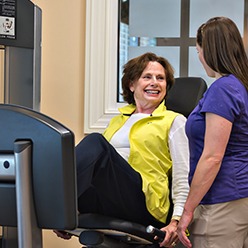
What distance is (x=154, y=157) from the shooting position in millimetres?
2359

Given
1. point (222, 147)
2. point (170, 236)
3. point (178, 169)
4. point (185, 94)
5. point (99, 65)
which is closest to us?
point (222, 147)

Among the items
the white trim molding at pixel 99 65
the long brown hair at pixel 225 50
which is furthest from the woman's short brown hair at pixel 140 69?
the long brown hair at pixel 225 50

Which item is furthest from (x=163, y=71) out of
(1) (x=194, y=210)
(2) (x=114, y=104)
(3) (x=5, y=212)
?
(3) (x=5, y=212)

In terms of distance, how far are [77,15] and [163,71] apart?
86cm

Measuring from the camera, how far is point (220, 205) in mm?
1985

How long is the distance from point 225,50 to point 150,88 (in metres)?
0.65

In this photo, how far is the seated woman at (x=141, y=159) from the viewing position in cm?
207

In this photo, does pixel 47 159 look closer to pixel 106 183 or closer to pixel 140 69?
pixel 106 183

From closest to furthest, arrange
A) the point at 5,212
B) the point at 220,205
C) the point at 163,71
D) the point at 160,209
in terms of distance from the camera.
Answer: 1. the point at 5,212
2. the point at 220,205
3. the point at 160,209
4. the point at 163,71

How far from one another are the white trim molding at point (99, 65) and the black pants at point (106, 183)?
1002mm

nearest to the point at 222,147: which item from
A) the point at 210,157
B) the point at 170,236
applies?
the point at 210,157

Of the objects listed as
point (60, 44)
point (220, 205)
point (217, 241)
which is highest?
point (60, 44)

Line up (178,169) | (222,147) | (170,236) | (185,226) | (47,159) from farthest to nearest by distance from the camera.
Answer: (178,169) → (170,236) → (185,226) → (222,147) → (47,159)

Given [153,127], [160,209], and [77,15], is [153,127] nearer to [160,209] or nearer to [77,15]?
[160,209]
